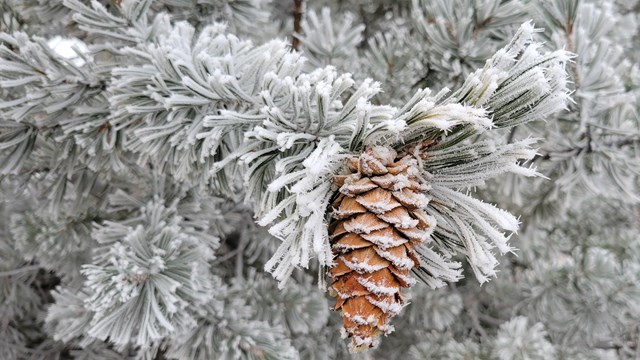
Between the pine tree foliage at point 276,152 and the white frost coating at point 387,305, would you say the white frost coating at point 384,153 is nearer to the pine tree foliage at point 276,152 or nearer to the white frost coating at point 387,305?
the pine tree foliage at point 276,152

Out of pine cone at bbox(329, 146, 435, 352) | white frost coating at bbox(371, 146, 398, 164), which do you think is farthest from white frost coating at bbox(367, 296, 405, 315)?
white frost coating at bbox(371, 146, 398, 164)

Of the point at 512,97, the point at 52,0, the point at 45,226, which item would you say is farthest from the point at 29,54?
the point at 512,97

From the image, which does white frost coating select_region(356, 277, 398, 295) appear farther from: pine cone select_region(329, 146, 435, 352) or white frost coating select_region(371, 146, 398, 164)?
white frost coating select_region(371, 146, 398, 164)

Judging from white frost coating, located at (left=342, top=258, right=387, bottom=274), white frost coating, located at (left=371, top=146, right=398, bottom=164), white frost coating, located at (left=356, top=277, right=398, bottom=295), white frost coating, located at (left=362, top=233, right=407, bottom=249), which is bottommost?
white frost coating, located at (left=356, top=277, right=398, bottom=295)

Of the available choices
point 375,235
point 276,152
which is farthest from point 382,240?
point 276,152

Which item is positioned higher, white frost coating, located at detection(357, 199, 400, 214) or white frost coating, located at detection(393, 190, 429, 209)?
white frost coating, located at detection(393, 190, 429, 209)

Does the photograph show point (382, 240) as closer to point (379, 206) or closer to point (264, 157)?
point (379, 206)

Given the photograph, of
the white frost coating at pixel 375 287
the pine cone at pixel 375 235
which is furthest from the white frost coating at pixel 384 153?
the white frost coating at pixel 375 287

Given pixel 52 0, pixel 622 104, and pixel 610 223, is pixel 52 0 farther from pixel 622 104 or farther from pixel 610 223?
pixel 610 223
